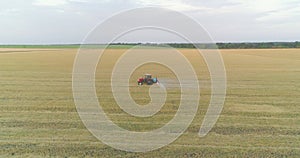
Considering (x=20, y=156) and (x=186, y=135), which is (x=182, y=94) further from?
(x=20, y=156)

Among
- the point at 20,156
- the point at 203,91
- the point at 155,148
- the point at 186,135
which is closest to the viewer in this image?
the point at 20,156

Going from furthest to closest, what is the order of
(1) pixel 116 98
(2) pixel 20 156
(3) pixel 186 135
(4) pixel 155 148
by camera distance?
(1) pixel 116 98, (3) pixel 186 135, (4) pixel 155 148, (2) pixel 20 156

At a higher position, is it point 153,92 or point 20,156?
point 20,156

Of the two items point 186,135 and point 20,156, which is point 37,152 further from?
point 186,135

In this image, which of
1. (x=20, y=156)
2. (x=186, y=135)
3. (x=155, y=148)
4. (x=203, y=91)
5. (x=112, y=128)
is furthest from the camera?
(x=203, y=91)

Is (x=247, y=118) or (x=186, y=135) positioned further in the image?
(x=247, y=118)

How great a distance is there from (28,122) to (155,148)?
4.21 metres

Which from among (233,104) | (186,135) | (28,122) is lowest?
(233,104)

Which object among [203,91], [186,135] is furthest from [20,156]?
[203,91]

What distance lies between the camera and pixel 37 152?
6668 millimetres

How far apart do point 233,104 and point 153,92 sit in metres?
4.09

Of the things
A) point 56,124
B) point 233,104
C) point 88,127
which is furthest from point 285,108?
point 56,124

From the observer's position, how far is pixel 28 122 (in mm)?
8883

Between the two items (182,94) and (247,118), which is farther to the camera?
(182,94)
